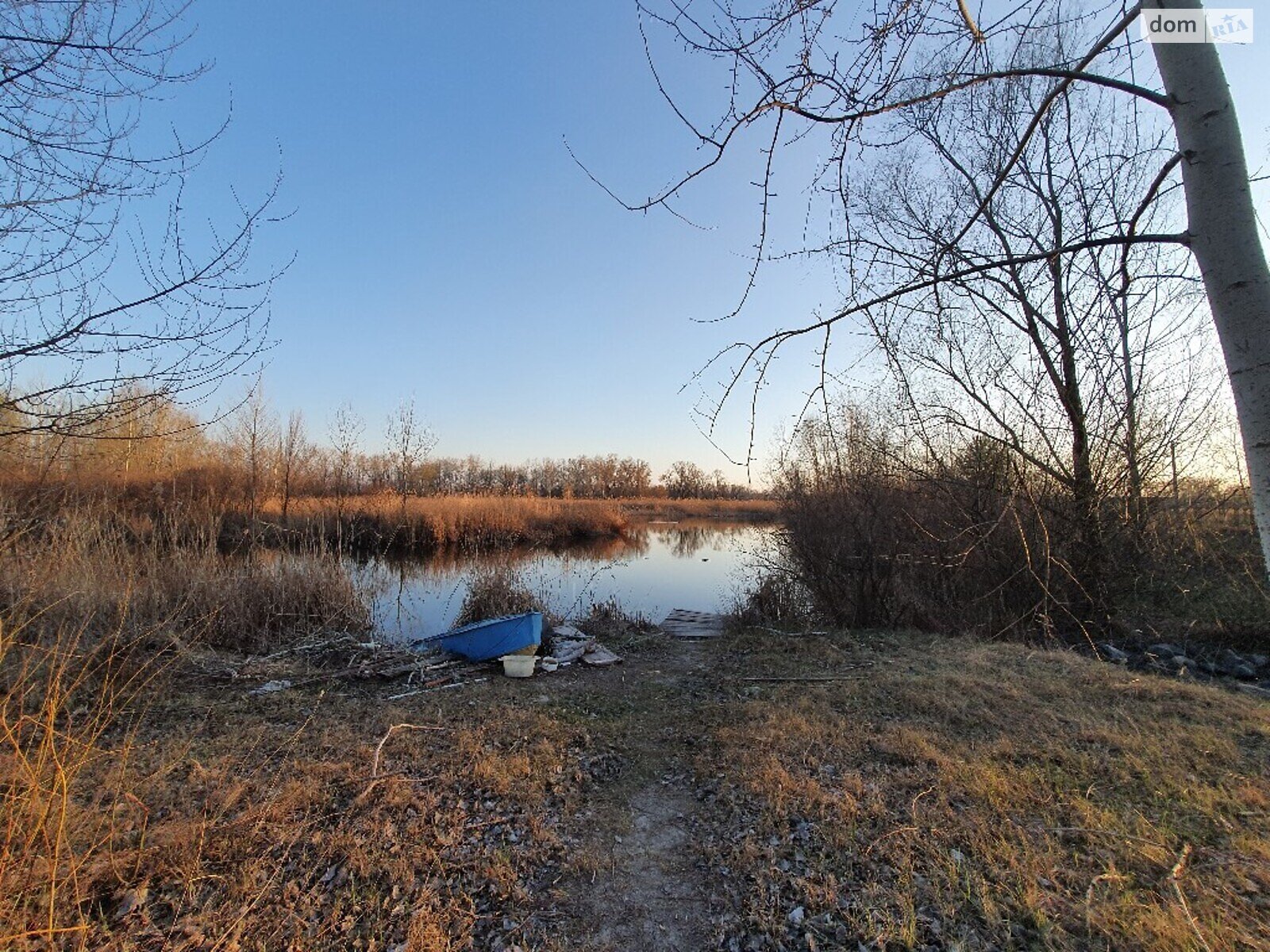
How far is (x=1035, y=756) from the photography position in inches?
147

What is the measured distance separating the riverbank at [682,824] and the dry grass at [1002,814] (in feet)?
0.05

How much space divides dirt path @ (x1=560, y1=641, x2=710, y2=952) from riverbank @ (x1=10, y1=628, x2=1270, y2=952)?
0.02 m

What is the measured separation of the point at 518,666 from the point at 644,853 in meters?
3.52

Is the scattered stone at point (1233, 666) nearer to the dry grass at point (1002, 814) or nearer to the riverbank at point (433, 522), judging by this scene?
the dry grass at point (1002, 814)

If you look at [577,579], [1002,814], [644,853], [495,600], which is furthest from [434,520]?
[1002,814]

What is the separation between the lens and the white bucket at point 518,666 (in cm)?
629

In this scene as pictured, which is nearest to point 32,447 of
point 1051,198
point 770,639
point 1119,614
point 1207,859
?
point 1207,859

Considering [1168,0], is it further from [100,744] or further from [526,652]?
[526,652]

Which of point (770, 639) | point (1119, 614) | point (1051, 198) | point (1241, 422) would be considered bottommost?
point (770, 639)

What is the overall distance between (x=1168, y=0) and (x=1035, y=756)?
13.3 ft

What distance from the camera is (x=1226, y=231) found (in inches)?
45.3

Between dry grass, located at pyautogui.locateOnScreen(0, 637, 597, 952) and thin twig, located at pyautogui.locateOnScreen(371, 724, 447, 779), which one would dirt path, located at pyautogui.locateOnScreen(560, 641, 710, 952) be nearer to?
dry grass, located at pyautogui.locateOnScreen(0, 637, 597, 952)

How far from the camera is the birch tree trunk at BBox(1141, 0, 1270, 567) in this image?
1.11m

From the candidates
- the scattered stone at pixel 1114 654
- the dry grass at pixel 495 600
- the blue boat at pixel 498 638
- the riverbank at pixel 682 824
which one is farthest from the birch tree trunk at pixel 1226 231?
the dry grass at pixel 495 600
